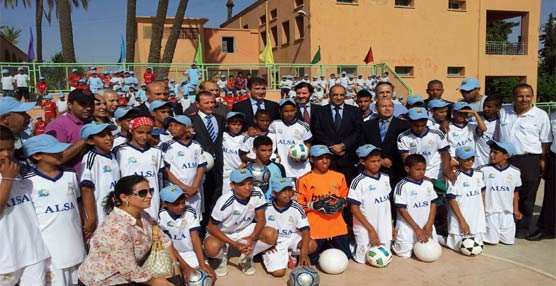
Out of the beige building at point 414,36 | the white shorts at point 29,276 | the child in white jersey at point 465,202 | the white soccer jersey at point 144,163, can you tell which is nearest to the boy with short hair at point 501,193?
the child in white jersey at point 465,202

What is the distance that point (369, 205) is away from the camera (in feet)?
17.0

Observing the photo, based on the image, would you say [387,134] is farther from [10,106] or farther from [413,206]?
[10,106]

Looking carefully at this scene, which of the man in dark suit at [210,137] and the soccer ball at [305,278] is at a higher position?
the man in dark suit at [210,137]

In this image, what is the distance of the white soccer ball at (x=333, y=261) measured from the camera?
4711 millimetres

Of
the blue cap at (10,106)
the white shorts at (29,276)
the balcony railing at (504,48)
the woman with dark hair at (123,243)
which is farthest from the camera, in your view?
the balcony railing at (504,48)

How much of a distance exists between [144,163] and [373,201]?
2790 millimetres

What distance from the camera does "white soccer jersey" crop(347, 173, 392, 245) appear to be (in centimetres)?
516

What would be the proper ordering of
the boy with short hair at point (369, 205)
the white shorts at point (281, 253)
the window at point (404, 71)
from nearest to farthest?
the white shorts at point (281, 253) → the boy with short hair at point (369, 205) → the window at point (404, 71)

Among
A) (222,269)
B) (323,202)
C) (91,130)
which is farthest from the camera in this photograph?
(323,202)

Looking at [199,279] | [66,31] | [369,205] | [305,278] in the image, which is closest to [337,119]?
[369,205]

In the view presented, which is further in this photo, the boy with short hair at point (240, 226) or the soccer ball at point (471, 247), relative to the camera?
the soccer ball at point (471, 247)

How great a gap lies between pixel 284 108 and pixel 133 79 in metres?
12.9

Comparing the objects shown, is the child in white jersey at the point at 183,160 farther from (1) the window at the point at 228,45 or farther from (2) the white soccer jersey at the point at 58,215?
(1) the window at the point at 228,45

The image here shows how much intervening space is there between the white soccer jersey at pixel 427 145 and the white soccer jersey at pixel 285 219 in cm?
175
